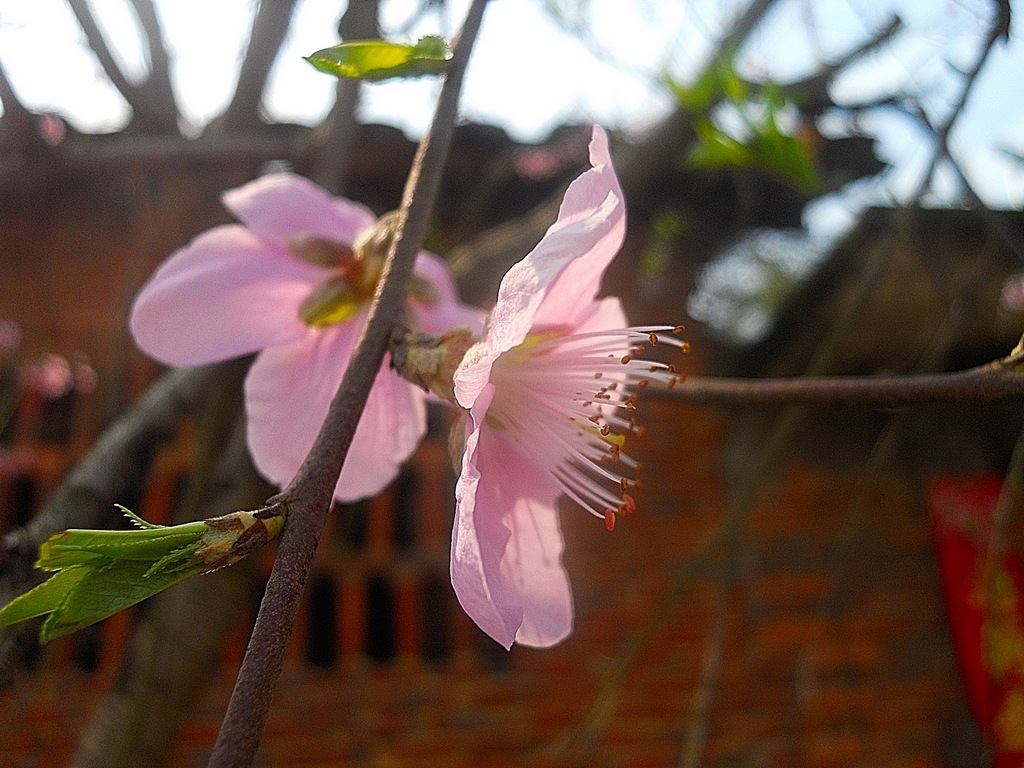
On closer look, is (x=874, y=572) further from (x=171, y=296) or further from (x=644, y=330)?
(x=171, y=296)

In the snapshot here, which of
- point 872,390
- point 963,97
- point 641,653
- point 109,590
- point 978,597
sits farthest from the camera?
point 978,597

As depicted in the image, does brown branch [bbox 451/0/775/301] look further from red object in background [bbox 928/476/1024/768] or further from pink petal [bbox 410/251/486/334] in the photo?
red object in background [bbox 928/476/1024/768]

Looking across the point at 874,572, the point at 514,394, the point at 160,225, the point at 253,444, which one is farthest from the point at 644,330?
the point at 874,572

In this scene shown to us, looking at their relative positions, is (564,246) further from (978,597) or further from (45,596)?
(978,597)

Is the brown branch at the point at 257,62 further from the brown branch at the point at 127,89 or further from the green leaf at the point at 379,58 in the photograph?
the green leaf at the point at 379,58

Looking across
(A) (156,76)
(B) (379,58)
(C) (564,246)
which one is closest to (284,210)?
(B) (379,58)

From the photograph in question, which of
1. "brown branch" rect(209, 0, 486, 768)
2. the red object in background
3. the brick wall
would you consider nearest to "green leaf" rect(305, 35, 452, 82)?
"brown branch" rect(209, 0, 486, 768)

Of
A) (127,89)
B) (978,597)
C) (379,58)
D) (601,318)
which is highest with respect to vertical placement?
(127,89)
